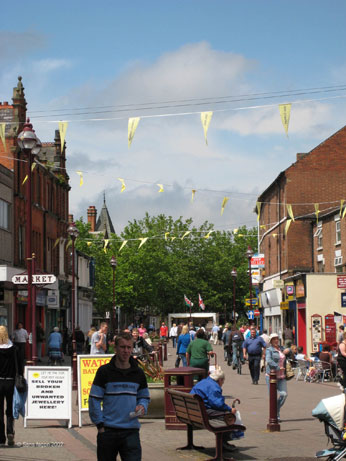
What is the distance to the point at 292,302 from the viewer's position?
49625 mm

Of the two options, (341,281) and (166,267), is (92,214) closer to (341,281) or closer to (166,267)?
(166,267)

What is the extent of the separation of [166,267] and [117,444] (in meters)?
83.8

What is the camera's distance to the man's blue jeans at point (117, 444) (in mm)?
7438

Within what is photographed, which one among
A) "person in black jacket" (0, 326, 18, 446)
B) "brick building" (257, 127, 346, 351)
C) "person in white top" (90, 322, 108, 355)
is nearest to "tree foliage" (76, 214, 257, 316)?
"brick building" (257, 127, 346, 351)

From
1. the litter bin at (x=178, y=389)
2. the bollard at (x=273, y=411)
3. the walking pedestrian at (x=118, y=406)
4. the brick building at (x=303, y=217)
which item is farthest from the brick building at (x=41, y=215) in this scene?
the walking pedestrian at (x=118, y=406)

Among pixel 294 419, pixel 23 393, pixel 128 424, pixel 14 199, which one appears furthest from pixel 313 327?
pixel 128 424

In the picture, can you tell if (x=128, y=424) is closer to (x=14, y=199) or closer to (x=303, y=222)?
(x=14, y=199)

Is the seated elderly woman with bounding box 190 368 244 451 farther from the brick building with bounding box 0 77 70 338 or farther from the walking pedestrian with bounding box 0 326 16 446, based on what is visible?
the brick building with bounding box 0 77 70 338

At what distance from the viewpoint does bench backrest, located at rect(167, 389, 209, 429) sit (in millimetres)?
11203

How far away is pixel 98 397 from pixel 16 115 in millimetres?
36638

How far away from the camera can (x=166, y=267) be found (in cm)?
9125

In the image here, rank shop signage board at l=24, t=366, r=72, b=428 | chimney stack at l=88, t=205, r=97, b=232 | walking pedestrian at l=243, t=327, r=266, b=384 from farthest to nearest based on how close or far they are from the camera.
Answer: chimney stack at l=88, t=205, r=97, b=232 < walking pedestrian at l=243, t=327, r=266, b=384 < shop signage board at l=24, t=366, r=72, b=428

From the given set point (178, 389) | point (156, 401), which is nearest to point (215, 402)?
point (178, 389)

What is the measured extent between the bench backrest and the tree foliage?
71.3m
